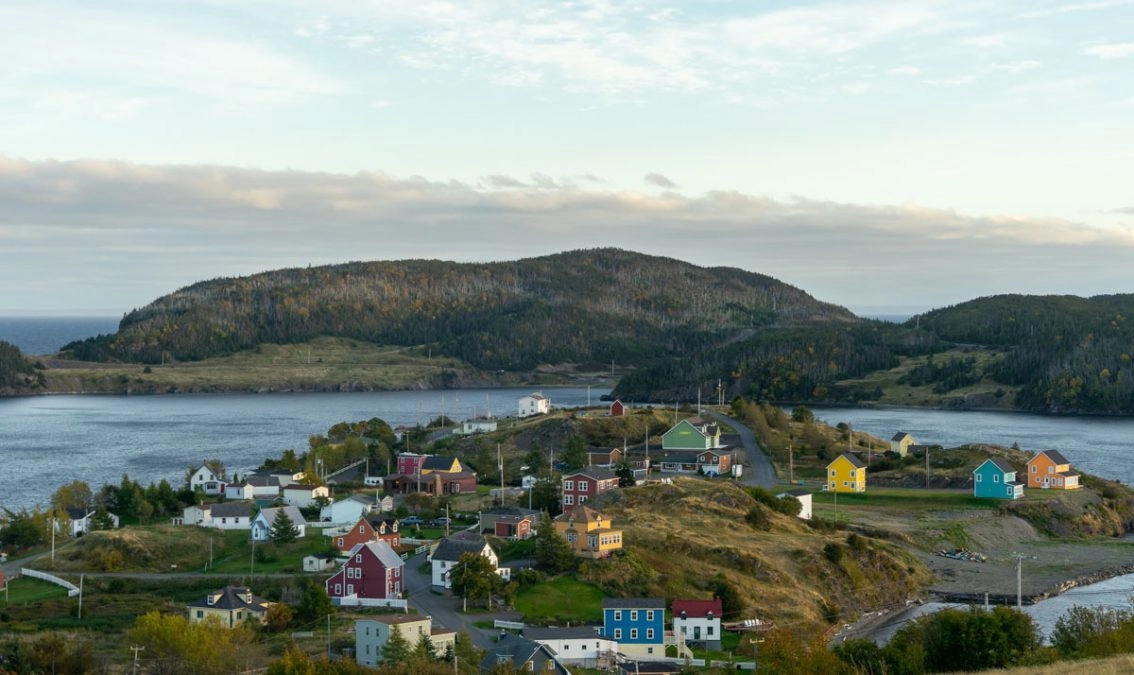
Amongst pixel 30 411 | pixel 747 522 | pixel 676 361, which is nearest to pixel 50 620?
pixel 747 522

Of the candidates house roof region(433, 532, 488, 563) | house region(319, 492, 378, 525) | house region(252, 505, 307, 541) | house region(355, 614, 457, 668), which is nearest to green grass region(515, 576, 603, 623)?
house roof region(433, 532, 488, 563)

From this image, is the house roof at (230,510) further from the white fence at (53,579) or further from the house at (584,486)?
the house at (584,486)

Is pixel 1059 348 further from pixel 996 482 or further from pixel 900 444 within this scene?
pixel 996 482

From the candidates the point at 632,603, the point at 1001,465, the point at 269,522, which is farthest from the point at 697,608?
the point at 1001,465

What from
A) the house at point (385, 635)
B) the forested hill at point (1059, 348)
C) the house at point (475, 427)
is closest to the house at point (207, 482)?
the house at point (475, 427)

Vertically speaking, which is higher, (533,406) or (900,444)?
(533,406)

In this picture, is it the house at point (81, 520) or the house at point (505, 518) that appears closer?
the house at point (505, 518)

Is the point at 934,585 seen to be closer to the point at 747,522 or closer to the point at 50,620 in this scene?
the point at 747,522
